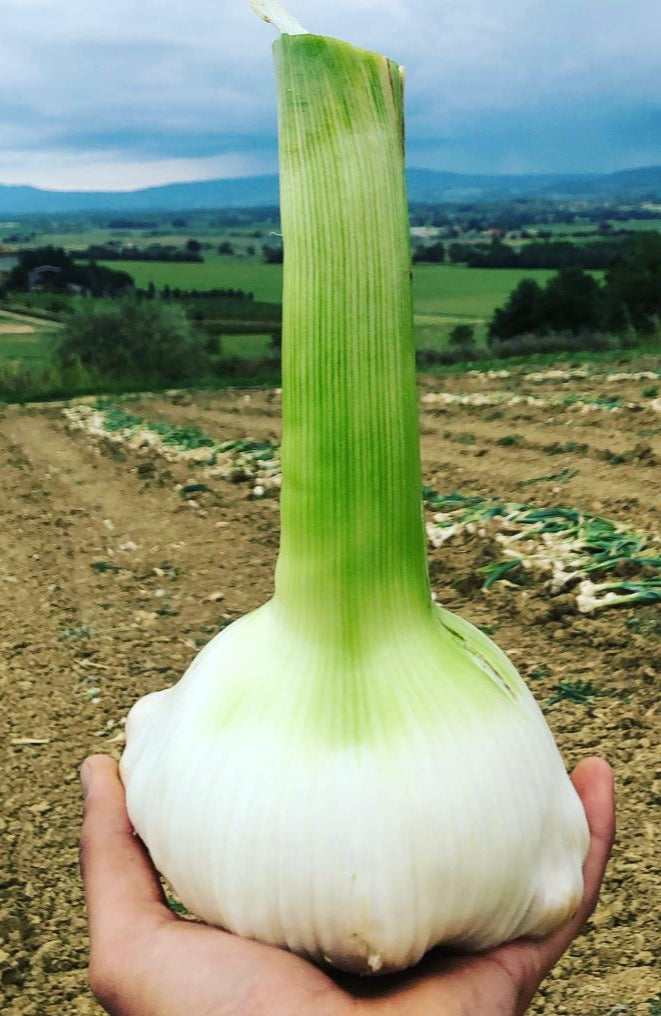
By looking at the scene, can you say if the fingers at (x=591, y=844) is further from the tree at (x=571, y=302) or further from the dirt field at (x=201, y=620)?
the tree at (x=571, y=302)

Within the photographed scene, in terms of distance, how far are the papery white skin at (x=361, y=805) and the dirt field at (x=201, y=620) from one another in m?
1.44

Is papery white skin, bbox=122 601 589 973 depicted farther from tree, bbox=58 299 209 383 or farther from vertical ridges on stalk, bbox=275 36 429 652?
tree, bbox=58 299 209 383

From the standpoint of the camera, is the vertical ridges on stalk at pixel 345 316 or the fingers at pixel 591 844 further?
the fingers at pixel 591 844

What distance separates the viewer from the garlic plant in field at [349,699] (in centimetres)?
96

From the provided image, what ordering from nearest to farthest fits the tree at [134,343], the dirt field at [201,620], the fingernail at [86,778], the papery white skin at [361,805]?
1. the papery white skin at [361,805]
2. the fingernail at [86,778]
3. the dirt field at [201,620]
4. the tree at [134,343]

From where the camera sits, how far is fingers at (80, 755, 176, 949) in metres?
1.14

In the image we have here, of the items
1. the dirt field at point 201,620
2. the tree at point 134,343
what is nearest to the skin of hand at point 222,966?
the dirt field at point 201,620

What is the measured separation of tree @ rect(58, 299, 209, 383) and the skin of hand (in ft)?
45.0

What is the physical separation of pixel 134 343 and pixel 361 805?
14670mm

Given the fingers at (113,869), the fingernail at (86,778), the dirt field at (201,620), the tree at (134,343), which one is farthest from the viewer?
the tree at (134,343)

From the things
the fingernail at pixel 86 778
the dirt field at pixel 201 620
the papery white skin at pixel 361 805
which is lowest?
the dirt field at pixel 201 620

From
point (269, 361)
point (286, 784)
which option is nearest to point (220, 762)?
point (286, 784)

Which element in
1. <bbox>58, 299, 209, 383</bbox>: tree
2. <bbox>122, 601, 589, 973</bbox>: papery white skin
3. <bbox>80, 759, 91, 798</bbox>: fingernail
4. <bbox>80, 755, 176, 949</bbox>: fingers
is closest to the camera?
<bbox>122, 601, 589, 973</bbox>: papery white skin

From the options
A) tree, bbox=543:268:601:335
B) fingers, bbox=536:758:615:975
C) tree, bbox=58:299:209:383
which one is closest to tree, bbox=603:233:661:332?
tree, bbox=543:268:601:335
